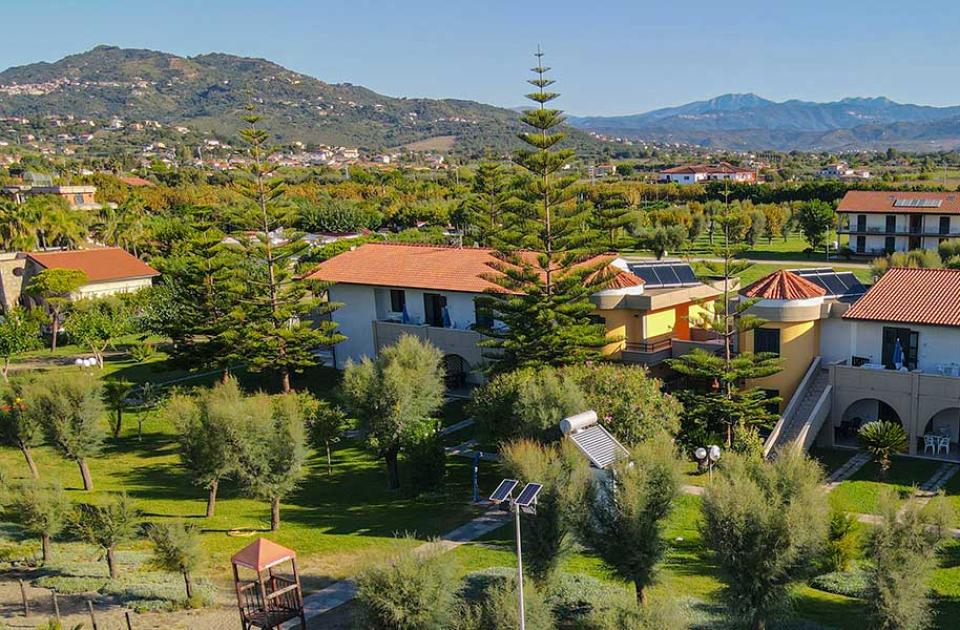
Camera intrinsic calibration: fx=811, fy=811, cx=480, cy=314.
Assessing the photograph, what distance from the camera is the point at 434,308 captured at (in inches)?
985

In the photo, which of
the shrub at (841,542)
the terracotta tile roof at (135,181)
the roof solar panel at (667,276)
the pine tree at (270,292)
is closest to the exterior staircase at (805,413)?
the shrub at (841,542)

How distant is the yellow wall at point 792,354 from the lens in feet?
63.2

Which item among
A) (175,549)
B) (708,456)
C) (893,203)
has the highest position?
(893,203)

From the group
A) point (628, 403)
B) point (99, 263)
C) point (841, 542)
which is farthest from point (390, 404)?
point (99, 263)

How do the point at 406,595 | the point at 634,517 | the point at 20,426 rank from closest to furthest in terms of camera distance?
1. the point at 406,595
2. the point at 634,517
3. the point at 20,426

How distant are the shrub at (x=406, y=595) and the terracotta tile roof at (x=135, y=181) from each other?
77267 millimetres

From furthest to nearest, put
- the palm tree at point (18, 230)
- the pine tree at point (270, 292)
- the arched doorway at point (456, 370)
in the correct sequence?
the palm tree at point (18, 230) < the arched doorway at point (456, 370) < the pine tree at point (270, 292)

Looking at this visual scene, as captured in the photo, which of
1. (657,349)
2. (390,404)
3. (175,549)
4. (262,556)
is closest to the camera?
(262,556)

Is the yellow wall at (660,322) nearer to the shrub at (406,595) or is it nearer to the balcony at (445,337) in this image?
the balcony at (445,337)

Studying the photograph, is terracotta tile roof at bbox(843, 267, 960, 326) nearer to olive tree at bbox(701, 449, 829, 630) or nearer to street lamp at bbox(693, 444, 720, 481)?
street lamp at bbox(693, 444, 720, 481)

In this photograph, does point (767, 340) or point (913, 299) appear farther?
point (767, 340)

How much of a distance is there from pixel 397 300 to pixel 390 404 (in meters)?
9.60

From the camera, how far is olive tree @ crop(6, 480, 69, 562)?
1296cm

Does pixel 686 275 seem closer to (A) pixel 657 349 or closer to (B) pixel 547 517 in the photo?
(A) pixel 657 349
